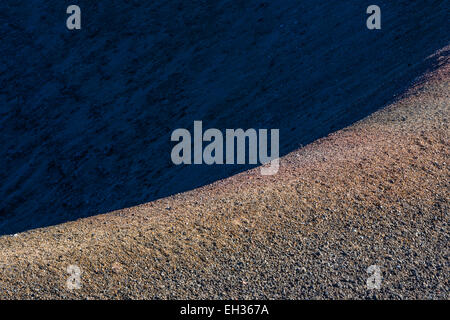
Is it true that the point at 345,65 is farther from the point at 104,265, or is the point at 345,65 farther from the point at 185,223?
the point at 104,265

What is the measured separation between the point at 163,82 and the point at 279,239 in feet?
29.7

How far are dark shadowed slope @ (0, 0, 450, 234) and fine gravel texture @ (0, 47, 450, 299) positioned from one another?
2.20 metres

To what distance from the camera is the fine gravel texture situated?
18.2ft

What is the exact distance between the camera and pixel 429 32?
12.8 meters

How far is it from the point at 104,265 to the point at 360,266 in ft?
10.4

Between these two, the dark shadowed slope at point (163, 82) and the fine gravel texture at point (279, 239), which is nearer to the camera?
the fine gravel texture at point (279, 239)

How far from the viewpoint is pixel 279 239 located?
20.2 ft

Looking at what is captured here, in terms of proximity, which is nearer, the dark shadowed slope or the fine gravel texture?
the fine gravel texture

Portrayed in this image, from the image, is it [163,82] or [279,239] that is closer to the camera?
[279,239]

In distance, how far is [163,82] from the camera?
14.1m

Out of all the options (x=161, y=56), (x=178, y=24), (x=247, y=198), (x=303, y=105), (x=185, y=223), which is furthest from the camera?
(x=178, y=24)

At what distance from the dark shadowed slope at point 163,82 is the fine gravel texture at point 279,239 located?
7.23 ft

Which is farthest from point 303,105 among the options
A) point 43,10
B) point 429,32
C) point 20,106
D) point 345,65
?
point 43,10

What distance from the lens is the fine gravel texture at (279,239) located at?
5539 mm
